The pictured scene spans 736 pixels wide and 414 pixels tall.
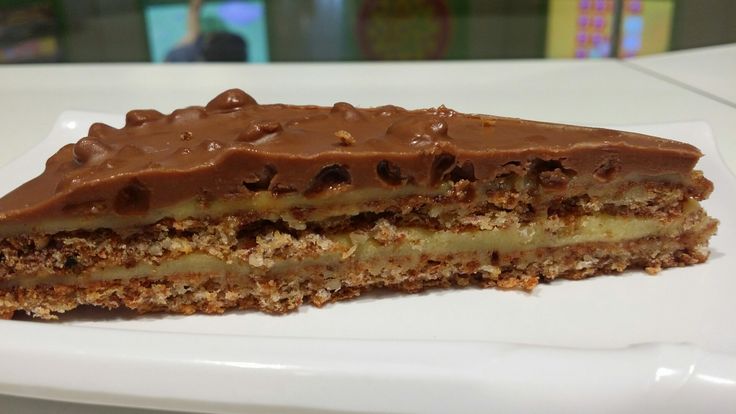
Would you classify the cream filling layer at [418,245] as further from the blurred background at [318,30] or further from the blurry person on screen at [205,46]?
the blurry person on screen at [205,46]

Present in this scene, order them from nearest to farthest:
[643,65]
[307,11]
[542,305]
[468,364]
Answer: [468,364], [542,305], [643,65], [307,11]

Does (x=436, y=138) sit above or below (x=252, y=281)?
above

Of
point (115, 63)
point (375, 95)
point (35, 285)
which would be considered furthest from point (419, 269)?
point (115, 63)

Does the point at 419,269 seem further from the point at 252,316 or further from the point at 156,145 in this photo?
the point at 156,145

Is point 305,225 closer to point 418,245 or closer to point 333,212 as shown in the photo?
point 333,212

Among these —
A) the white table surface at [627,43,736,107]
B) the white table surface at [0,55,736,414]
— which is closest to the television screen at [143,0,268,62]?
the white table surface at [0,55,736,414]

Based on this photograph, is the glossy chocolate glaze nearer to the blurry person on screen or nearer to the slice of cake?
the slice of cake
